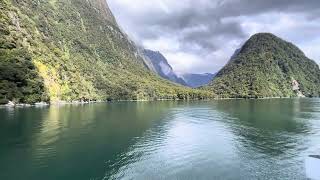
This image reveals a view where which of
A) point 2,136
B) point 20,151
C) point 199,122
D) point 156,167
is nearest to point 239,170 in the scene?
point 156,167

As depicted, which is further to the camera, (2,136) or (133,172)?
(2,136)

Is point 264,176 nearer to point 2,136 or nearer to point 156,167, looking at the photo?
point 156,167

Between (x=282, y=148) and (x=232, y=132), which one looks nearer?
(x=282, y=148)

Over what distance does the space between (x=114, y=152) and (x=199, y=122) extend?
220ft

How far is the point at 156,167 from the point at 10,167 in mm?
23830

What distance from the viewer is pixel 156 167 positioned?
2625 inches

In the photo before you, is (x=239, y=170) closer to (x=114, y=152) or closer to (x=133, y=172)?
(x=133, y=172)

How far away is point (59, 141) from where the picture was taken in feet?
299

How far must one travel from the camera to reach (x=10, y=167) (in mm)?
64938

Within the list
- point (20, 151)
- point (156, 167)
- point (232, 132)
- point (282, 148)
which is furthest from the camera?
point (232, 132)

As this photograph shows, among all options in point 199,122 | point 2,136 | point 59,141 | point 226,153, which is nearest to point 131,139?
point 59,141

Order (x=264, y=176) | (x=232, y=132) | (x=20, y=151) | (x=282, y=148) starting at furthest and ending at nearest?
(x=232, y=132), (x=282, y=148), (x=20, y=151), (x=264, y=176)

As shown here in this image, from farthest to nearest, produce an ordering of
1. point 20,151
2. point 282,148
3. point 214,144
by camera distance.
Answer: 1. point 214,144
2. point 282,148
3. point 20,151

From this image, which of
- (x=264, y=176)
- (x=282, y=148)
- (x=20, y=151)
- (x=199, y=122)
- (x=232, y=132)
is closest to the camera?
(x=264, y=176)
